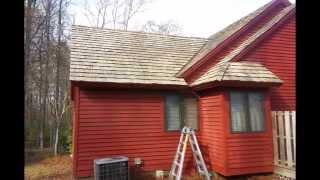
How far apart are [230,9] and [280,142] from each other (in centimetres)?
1923

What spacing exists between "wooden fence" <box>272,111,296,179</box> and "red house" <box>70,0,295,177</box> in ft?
0.66

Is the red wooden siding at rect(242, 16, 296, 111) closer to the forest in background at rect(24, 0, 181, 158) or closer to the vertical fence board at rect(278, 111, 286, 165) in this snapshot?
the vertical fence board at rect(278, 111, 286, 165)

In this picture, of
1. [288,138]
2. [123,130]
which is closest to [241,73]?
[288,138]

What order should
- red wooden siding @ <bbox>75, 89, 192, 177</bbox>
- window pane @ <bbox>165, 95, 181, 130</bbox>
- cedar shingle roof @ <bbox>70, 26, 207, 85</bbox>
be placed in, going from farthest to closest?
window pane @ <bbox>165, 95, 181, 130</bbox>
cedar shingle roof @ <bbox>70, 26, 207, 85</bbox>
red wooden siding @ <bbox>75, 89, 192, 177</bbox>

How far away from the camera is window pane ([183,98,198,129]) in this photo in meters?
10.2

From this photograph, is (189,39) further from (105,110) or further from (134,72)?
(105,110)

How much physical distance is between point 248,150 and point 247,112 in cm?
113

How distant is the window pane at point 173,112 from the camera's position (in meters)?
10.0

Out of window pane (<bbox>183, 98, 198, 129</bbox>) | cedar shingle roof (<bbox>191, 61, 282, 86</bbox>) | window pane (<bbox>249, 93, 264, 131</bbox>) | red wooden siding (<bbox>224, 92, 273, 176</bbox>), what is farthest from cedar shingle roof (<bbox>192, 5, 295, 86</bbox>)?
window pane (<bbox>249, 93, 264, 131</bbox>)

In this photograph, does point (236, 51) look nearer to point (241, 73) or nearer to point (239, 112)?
point (241, 73)

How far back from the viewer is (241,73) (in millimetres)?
8977
